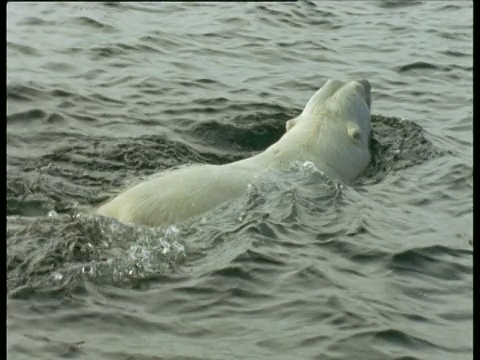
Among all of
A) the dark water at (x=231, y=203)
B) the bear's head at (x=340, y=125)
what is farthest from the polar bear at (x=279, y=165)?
the dark water at (x=231, y=203)

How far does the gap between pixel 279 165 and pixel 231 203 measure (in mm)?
1183

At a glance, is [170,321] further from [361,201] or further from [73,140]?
[73,140]

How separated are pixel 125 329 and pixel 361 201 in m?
3.46

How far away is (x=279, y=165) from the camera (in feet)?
30.7

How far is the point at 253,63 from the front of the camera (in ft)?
48.0

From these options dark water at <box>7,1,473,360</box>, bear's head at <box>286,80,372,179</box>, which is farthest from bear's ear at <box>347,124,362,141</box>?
dark water at <box>7,1,473,360</box>

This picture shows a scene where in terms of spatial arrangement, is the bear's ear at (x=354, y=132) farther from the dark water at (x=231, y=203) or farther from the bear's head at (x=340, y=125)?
the dark water at (x=231, y=203)

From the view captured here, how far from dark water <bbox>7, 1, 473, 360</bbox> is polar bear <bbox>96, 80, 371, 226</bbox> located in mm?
170

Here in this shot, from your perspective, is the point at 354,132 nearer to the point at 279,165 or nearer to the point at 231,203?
the point at 279,165

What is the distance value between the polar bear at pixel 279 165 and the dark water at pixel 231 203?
170mm

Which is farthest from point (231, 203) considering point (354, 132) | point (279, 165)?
point (354, 132)

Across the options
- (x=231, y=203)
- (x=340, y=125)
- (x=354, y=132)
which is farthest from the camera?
(x=340, y=125)

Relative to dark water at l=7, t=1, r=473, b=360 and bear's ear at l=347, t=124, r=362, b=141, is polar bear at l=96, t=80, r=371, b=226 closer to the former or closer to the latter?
bear's ear at l=347, t=124, r=362, b=141

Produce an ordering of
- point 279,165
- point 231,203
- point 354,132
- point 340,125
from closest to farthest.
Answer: point 231,203, point 279,165, point 354,132, point 340,125
